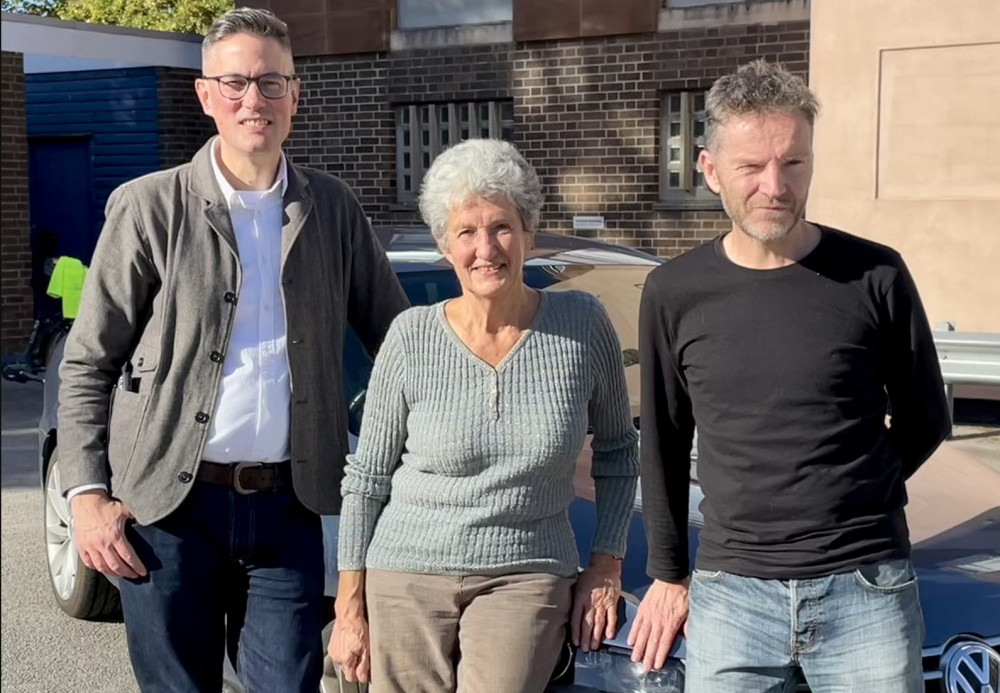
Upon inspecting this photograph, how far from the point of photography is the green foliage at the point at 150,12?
2522cm

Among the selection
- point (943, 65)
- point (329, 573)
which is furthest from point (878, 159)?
point (329, 573)

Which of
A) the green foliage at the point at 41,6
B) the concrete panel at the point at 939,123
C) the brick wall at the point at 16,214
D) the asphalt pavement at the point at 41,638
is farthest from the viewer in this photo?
the green foliage at the point at 41,6

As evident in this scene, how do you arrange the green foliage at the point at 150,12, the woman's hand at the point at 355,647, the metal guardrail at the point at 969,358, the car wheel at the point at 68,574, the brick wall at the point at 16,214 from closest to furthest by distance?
the woman's hand at the point at 355,647 < the car wheel at the point at 68,574 < the metal guardrail at the point at 969,358 < the brick wall at the point at 16,214 < the green foliage at the point at 150,12

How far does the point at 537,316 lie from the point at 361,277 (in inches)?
23.1

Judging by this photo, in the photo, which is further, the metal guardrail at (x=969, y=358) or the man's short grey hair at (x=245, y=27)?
the metal guardrail at (x=969, y=358)

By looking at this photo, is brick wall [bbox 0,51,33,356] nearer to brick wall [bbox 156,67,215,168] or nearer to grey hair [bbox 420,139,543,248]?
brick wall [bbox 156,67,215,168]

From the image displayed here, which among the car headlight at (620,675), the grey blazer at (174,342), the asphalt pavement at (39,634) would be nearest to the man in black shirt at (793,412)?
the car headlight at (620,675)

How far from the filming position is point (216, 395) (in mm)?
2783

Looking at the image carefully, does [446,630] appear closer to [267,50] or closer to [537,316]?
[537,316]

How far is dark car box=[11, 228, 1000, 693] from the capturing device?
9.14 feet

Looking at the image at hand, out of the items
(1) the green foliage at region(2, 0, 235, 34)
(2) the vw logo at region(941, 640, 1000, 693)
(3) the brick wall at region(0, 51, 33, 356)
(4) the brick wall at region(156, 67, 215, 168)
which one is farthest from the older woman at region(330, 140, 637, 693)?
(1) the green foliage at region(2, 0, 235, 34)

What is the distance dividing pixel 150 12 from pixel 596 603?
2586 centimetres

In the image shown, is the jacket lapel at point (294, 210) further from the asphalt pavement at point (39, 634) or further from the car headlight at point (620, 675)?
the asphalt pavement at point (39, 634)

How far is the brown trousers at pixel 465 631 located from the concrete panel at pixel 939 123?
28.8 feet
